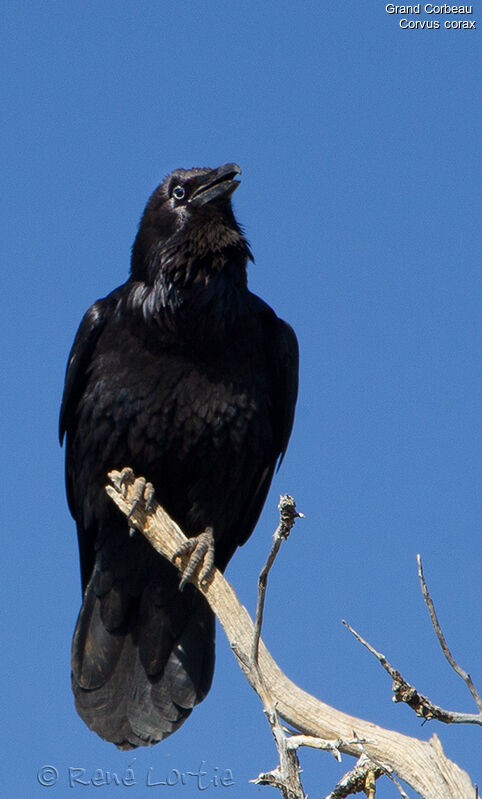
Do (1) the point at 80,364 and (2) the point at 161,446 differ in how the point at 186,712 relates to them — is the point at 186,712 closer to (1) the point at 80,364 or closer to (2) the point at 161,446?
(2) the point at 161,446

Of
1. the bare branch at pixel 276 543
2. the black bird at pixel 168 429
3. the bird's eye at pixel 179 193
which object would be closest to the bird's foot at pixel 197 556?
the black bird at pixel 168 429

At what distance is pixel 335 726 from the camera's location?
3947mm

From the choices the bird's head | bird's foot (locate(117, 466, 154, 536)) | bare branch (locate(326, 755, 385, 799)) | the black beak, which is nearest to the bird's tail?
bird's foot (locate(117, 466, 154, 536))

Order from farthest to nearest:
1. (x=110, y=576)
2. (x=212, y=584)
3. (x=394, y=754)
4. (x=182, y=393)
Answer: (x=110, y=576) < (x=182, y=393) < (x=212, y=584) < (x=394, y=754)

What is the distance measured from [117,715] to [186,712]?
36 cm

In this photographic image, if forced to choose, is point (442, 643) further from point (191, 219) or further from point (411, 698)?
point (191, 219)

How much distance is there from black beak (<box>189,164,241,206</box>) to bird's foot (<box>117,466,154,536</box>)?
5.14 ft

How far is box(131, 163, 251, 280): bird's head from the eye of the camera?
6.16 meters

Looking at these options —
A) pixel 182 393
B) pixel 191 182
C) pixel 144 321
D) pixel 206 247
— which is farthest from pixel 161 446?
→ pixel 191 182

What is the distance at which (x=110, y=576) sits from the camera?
622 cm

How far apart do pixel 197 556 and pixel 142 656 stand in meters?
1.03

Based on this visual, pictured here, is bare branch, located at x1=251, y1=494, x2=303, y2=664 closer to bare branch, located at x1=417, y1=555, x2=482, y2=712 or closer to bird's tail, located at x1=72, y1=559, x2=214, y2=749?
bare branch, located at x1=417, y1=555, x2=482, y2=712

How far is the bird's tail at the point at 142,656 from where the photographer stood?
602cm


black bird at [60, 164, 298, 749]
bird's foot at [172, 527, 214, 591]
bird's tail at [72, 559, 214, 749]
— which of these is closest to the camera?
bird's foot at [172, 527, 214, 591]
